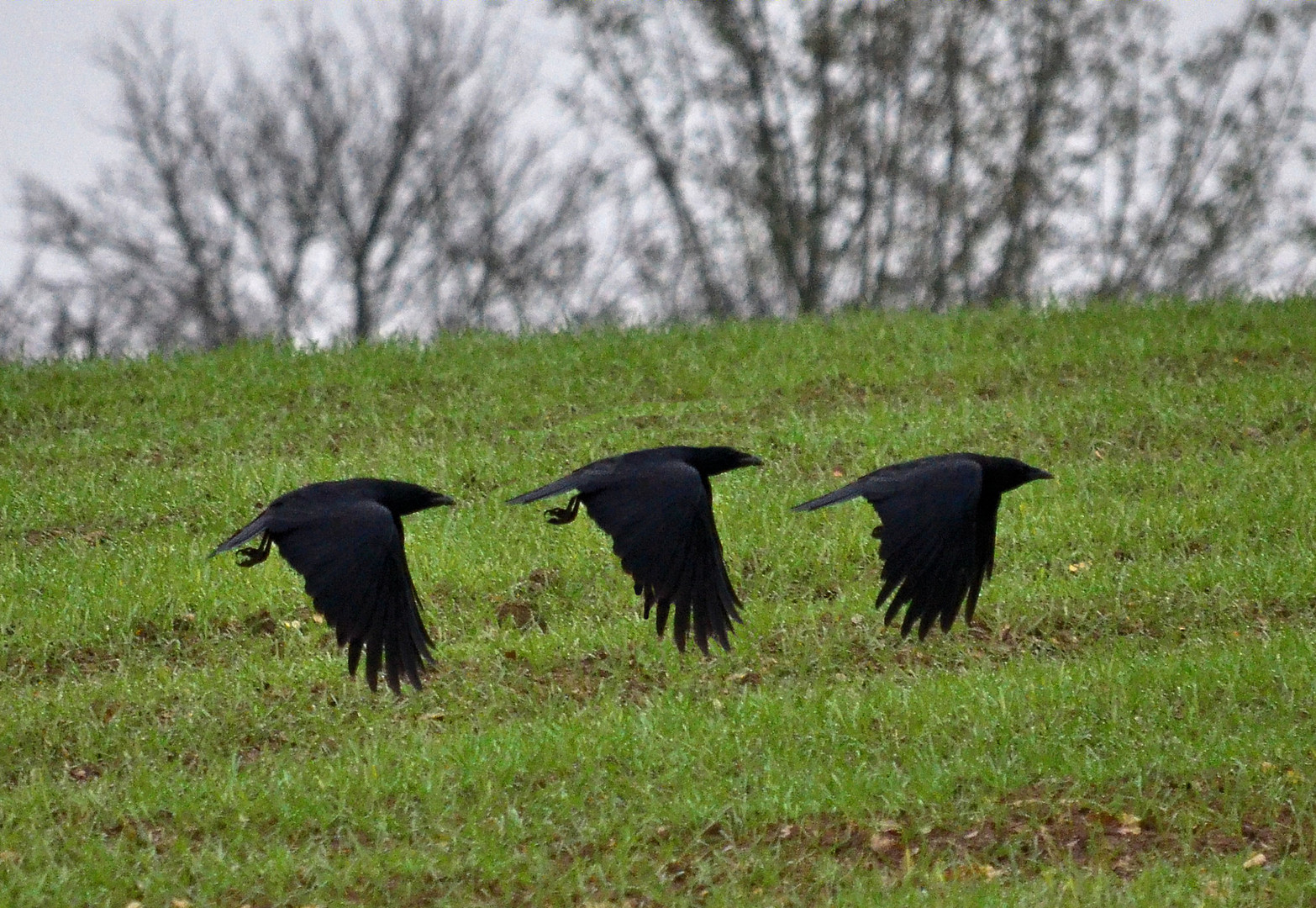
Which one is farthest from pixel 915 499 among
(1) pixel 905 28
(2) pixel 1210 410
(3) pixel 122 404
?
(1) pixel 905 28

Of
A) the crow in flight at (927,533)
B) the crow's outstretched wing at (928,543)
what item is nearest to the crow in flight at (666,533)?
the crow in flight at (927,533)

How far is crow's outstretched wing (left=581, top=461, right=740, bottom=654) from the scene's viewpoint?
5359 millimetres

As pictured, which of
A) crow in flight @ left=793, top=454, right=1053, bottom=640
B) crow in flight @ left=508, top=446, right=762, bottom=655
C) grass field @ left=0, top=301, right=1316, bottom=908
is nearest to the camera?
crow in flight @ left=508, top=446, right=762, bottom=655

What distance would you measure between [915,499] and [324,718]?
2.83m

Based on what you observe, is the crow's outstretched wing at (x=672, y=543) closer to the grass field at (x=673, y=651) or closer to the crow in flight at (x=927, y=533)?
the crow in flight at (x=927, y=533)

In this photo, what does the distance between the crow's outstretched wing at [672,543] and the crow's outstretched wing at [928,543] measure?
1.97 feet

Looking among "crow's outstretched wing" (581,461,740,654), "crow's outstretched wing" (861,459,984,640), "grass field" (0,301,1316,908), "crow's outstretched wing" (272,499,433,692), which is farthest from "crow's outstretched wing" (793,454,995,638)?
"crow's outstretched wing" (272,499,433,692)

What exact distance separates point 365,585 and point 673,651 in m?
2.60

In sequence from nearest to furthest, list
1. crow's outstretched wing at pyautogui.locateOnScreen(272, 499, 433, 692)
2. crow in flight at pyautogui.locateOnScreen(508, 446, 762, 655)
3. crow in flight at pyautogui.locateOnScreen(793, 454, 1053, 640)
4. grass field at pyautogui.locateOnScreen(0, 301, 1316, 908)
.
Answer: crow's outstretched wing at pyautogui.locateOnScreen(272, 499, 433, 692) < crow in flight at pyautogui.locateOnScreen(508, 446, 762, 655) < grass field at pyautogui.locateOnScreen(0, 301, 1316, 908) < crow in flight at pyautogui.locateOnScreen(793, 454, 1053, 640)

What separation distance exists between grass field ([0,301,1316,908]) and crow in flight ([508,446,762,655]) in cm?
84

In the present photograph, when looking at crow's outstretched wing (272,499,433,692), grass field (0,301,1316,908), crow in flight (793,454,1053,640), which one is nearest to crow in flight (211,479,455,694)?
crow's outstretched wing (272,499,433,692)

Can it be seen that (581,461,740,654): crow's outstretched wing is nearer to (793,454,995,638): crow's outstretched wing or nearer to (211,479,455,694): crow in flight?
(793,454,995,638): crow's outstretched wing

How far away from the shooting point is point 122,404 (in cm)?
1188

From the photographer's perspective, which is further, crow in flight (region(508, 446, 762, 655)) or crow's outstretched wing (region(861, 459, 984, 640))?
crow's outstretched wing (region(861, 459, 984, 640))
